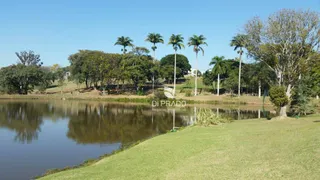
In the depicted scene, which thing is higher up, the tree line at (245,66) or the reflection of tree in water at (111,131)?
the tree line at (245,66)

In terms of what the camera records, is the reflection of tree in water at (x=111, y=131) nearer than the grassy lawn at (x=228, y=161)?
No

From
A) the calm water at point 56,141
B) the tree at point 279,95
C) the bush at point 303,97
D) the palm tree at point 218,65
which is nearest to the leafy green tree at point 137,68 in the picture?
the palm tree at point 218,65

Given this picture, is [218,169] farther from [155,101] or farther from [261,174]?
[155,101]

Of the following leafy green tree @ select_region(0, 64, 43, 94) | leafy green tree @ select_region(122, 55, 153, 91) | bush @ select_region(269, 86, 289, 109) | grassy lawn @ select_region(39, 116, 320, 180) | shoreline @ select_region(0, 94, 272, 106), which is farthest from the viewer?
leafy green tree @ select_region(0, 64, 43, 94)

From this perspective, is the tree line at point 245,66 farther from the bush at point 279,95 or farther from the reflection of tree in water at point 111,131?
the reflection of tree in water at point 111,131

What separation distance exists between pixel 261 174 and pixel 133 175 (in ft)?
12.3

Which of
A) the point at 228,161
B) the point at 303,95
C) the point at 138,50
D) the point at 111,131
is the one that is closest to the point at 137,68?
the point at 138,50

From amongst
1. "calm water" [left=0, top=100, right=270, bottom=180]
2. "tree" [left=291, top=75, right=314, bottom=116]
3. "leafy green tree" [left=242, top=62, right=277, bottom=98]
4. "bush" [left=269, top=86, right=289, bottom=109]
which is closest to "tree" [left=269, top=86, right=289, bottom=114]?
"bush" [left=269, top=86, right=289, bottom=109]

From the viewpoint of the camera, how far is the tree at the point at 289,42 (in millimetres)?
24016

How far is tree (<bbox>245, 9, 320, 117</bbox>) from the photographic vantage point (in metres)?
24.0

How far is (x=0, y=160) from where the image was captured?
16.3 metres

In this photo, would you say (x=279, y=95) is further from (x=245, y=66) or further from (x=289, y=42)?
(x=245, y=66)

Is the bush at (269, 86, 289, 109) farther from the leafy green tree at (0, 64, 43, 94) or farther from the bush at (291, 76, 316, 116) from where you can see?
the leafy green tree at (0, 64, 43, 94)

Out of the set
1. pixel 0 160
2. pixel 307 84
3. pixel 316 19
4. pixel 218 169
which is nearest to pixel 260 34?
pixel 316 19
